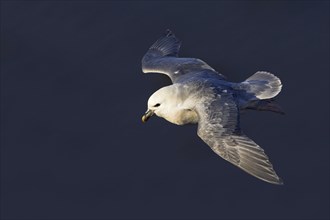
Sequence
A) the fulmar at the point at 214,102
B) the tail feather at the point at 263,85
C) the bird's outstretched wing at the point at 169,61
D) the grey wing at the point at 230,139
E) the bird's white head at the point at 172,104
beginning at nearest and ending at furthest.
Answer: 1. the grey wing at the point at 230,139
2. the fulmar at the point at 214,102
3. the bird's white head at the point at 172,104
4. the tail feather at the point at 263,85
5. the bird's outstretched wing at the point at 169,61

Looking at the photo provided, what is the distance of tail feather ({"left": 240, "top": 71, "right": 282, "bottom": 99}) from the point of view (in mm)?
12742

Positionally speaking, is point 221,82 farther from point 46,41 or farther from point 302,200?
point 46,41

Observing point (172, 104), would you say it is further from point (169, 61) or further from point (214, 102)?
point (169, 61)

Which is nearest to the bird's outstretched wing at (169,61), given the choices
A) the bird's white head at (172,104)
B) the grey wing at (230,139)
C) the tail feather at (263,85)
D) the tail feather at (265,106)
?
the tail feather at (263,85)

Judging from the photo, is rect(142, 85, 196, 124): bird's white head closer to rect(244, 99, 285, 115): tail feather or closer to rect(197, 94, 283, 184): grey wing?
rect(197, 94, 283, 184): grey wing

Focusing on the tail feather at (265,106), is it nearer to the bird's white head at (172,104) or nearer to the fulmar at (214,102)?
the fulmar at (214,102)

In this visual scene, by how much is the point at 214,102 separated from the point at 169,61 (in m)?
2.42

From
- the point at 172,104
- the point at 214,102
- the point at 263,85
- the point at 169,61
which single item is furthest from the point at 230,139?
the point at 169,61

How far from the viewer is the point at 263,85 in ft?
42.5

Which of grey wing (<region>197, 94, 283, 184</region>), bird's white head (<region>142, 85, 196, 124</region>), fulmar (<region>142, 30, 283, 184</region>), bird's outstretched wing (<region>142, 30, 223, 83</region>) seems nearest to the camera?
grey wing (<region>197, 94, 283, 184</region>)

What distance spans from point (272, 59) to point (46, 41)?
470cm

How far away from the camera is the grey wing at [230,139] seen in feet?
34.8

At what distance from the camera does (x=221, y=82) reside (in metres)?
12.8

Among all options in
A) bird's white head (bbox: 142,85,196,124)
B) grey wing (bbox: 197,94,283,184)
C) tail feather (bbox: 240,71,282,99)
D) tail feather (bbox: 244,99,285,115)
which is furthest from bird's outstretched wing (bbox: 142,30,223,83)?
grey wing (bbox: 197,94,283,184)
